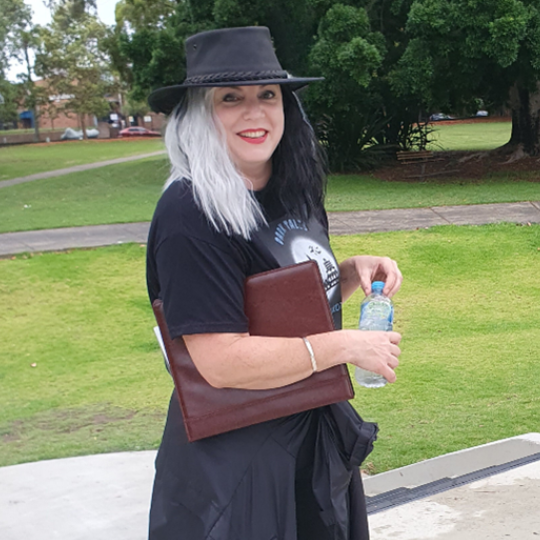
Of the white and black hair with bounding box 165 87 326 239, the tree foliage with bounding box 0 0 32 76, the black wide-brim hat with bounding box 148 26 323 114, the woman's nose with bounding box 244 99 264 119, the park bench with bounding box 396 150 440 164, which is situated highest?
the tree foliage with bounding box 0 0 32 76

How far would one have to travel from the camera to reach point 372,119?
65.7 ft

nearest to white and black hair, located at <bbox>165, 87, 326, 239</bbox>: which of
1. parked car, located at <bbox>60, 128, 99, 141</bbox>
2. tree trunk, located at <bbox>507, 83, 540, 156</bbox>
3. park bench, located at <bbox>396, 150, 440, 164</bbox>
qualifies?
tree trunk, located at <bbox>507, 83, 540, 156</bbox>

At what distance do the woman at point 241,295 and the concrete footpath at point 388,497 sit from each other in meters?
1.23

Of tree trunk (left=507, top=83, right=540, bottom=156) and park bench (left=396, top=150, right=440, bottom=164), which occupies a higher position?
tree trunk (left=507, top=83, right=540, bottom=156)

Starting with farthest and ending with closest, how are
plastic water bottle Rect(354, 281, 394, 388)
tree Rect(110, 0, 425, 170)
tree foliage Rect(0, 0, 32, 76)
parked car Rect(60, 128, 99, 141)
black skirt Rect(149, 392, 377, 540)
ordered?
parked car Rect(60, 128, 99, 141) → tree foliage Rect(0, 0, 32, 76) → tree Rect(110, 0, 425, 170) → plastic water bottle Rect(354, 281, 394, 388) → black skirt Rect(149, 392, 377, 540)

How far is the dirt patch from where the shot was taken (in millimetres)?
17281

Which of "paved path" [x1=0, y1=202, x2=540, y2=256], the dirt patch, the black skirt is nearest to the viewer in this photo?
the black skirt

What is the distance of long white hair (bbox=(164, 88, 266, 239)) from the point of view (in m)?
1.77

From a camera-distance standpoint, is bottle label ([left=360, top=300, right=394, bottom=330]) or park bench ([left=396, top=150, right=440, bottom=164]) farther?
park bench ([left=396, top=150, right=440, bottom=164])

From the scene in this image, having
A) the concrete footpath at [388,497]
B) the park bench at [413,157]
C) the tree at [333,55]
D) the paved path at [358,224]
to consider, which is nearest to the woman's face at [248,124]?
the concrete footpath at [388,497]

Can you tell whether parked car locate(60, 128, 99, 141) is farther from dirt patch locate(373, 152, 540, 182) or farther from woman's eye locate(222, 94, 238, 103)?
woman's eye locate(222, 94, 238, 103)

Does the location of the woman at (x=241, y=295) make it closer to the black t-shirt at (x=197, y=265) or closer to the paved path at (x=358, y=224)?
the black t-shirt at (x=197, y=265)

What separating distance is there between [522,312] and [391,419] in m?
2.82

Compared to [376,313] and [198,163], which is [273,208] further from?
[376,313]
